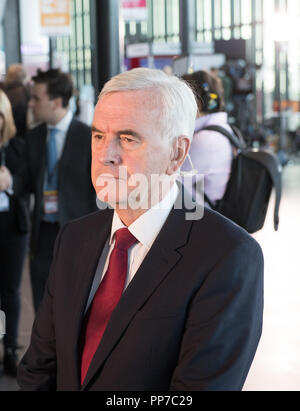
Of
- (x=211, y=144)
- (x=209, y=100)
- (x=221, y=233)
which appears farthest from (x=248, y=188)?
(x=221, y=233)

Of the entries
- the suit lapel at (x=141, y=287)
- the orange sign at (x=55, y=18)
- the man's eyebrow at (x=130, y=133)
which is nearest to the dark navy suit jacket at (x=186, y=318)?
the suit lapel at (x=141, y=287)

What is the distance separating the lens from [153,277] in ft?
5.34

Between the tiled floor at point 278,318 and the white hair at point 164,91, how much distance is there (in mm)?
2785

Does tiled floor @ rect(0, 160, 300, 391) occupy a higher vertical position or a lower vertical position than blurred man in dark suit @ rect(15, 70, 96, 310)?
lower

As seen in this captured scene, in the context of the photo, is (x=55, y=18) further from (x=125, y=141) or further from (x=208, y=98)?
(x=125, y=141)

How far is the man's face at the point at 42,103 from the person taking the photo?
14.3ft

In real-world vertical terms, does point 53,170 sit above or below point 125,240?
below

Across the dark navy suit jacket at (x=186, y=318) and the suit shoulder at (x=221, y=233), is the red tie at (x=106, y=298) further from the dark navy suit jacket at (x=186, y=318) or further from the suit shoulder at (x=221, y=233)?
the suit shoulder at (x=221, y=233)

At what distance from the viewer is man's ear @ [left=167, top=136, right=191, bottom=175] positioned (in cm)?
170

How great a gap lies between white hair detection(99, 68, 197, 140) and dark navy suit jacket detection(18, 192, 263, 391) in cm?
23

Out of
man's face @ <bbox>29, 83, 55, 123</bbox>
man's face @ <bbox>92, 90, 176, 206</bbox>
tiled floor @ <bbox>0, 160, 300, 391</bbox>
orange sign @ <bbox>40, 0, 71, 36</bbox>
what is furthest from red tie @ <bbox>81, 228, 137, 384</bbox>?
orange sign @ <bbox>40, 0, 71, 36</bbox>

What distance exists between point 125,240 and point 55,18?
10.9 m

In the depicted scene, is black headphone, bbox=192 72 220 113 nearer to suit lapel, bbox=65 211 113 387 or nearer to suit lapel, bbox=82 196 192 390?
suit lapel, bbox=65 211 113 387
